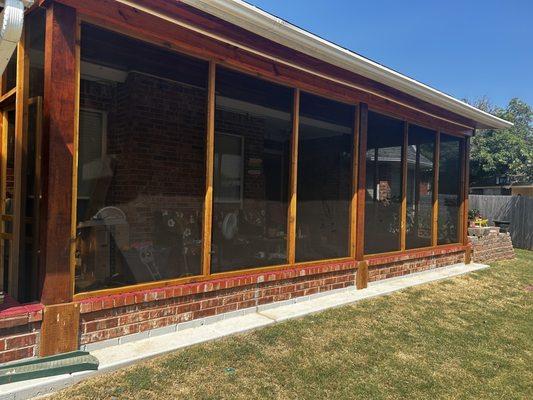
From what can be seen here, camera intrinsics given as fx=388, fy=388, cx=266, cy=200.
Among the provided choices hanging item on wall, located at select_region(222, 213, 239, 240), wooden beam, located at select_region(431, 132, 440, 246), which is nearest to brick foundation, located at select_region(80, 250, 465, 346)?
hanging item on wall, located at select_region(222, 213, 239, 240)

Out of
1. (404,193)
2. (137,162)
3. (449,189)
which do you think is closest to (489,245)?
(449,189)

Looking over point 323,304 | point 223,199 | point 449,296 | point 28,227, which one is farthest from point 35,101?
point 449,296

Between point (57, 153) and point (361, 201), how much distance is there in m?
4.07

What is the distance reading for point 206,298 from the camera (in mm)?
3895

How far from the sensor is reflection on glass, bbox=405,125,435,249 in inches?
268

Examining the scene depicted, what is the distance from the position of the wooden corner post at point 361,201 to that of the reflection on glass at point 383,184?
0.57 ft

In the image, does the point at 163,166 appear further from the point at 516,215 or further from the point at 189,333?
the point at 516,215

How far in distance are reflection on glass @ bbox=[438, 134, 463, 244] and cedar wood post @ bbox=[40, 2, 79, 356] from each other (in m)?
6.56

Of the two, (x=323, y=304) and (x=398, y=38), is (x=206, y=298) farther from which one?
(x=398, y=38)

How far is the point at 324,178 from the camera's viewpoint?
17.9 ft

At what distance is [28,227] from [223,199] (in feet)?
6.46

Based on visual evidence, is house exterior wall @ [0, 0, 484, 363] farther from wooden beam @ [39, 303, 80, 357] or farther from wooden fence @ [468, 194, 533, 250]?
wooden fence @ [468, 194, 533, 250]

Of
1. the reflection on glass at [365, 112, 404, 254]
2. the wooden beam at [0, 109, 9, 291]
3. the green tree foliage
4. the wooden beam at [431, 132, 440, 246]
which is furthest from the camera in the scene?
the green tree foliage

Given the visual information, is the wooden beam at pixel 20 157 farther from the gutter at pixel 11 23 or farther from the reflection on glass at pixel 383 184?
the reflection on glass at pixel 383 184
